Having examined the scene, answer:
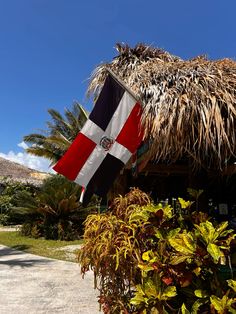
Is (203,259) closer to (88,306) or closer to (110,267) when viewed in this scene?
(110,267)

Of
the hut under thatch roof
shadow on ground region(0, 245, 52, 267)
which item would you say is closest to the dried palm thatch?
the hut under thatch roof

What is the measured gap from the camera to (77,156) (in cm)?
478

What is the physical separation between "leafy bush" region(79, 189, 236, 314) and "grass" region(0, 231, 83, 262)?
6523 millimetres

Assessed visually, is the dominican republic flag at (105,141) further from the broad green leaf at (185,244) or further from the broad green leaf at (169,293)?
the broad green leaf at (169,293)

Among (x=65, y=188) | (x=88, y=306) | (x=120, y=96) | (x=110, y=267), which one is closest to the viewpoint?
(x=110, y=267)

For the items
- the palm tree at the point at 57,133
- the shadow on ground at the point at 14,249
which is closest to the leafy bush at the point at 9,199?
the palm tree at the point at 57,133

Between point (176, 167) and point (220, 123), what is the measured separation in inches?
95.5

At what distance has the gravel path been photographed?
19.7 ft

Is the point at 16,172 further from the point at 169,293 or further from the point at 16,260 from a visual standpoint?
the point at 169,293

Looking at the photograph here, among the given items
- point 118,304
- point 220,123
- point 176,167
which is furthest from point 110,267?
point 176,167

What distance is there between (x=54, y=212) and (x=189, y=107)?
12.3 meters

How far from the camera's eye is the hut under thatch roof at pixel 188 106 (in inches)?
177

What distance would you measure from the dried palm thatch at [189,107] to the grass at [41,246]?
22.5 feet

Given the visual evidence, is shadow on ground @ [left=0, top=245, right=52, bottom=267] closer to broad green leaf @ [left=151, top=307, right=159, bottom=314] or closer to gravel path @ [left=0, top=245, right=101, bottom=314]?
gravel path @ [left=0, top=245, right=101, bottom=314]
